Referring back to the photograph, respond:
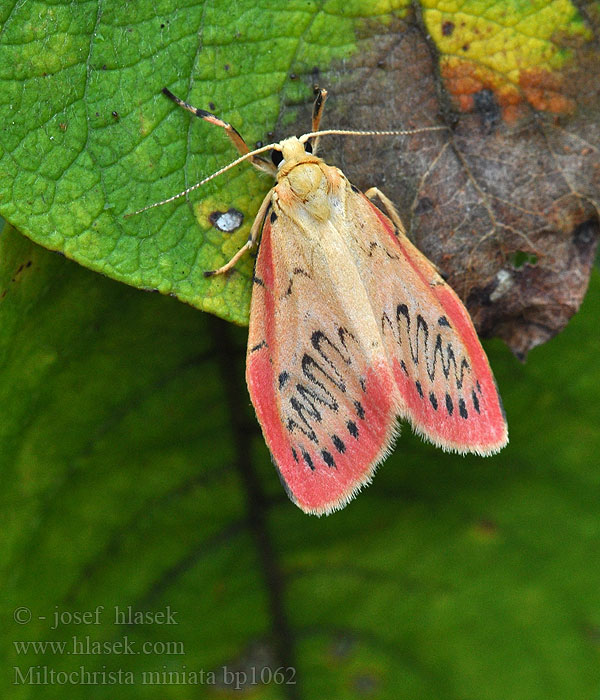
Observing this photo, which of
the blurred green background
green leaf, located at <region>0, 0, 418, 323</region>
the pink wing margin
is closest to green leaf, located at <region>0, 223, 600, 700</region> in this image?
the blurred green background

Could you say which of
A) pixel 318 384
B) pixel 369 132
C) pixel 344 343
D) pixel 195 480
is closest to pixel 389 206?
pixel 369 132

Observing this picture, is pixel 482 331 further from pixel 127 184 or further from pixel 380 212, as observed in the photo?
pixel 127 184

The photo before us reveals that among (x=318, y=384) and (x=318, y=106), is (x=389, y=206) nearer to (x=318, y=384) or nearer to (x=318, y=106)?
(x=318, y=106)

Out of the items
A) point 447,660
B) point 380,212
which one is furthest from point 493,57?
point 447,660

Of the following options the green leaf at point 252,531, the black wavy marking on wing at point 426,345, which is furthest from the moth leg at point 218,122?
the black wavy marking on wing at point 426,345

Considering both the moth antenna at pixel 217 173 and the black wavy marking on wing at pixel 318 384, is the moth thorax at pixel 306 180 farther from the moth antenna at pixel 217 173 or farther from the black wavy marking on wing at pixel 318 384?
the black wavy marking on wing at pixel 318 384

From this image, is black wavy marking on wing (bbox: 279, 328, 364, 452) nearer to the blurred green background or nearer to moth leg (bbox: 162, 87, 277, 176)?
the blurred green background

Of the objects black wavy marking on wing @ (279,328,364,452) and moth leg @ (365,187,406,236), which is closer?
moth leg @ (365,187,406,236)
